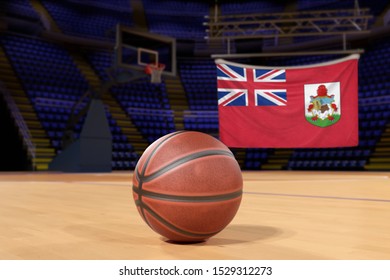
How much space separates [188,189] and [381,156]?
13.5m

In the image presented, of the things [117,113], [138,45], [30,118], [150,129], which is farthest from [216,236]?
[117,113]

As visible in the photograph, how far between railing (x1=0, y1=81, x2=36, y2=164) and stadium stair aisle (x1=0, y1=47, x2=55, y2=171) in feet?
0.57

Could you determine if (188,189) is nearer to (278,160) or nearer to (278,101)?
(278,101)

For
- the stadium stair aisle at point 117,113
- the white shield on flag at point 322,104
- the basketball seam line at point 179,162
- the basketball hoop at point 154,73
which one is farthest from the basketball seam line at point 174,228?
the stadium stair aisle at point 117,113

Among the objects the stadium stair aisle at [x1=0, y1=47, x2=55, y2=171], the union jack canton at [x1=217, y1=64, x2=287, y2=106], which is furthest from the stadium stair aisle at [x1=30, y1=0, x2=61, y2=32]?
the union jack canton at [x1=217, y1=64, x2=287, y2=106]

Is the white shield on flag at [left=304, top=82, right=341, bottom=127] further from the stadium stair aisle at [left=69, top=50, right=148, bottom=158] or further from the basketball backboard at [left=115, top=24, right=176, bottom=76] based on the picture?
the stadium stair aisle at [left=69, top=50, right=148, bottom=158]

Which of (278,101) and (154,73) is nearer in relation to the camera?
(278,101)

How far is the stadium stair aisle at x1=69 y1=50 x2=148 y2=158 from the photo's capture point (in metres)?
16.1

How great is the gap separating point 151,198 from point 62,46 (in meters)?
18.5

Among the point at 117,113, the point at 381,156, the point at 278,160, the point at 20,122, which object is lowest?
the point at 278,160

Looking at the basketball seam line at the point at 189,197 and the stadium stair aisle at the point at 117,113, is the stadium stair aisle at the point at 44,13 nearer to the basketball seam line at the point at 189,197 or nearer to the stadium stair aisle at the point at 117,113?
the stadium stair aisle at the point at 117,113

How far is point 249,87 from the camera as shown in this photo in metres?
9.01

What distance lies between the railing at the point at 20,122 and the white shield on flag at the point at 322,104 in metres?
8.42

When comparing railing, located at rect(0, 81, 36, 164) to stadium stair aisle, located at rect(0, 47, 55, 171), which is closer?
railing, located at rect(0, 81, 36, 164)
